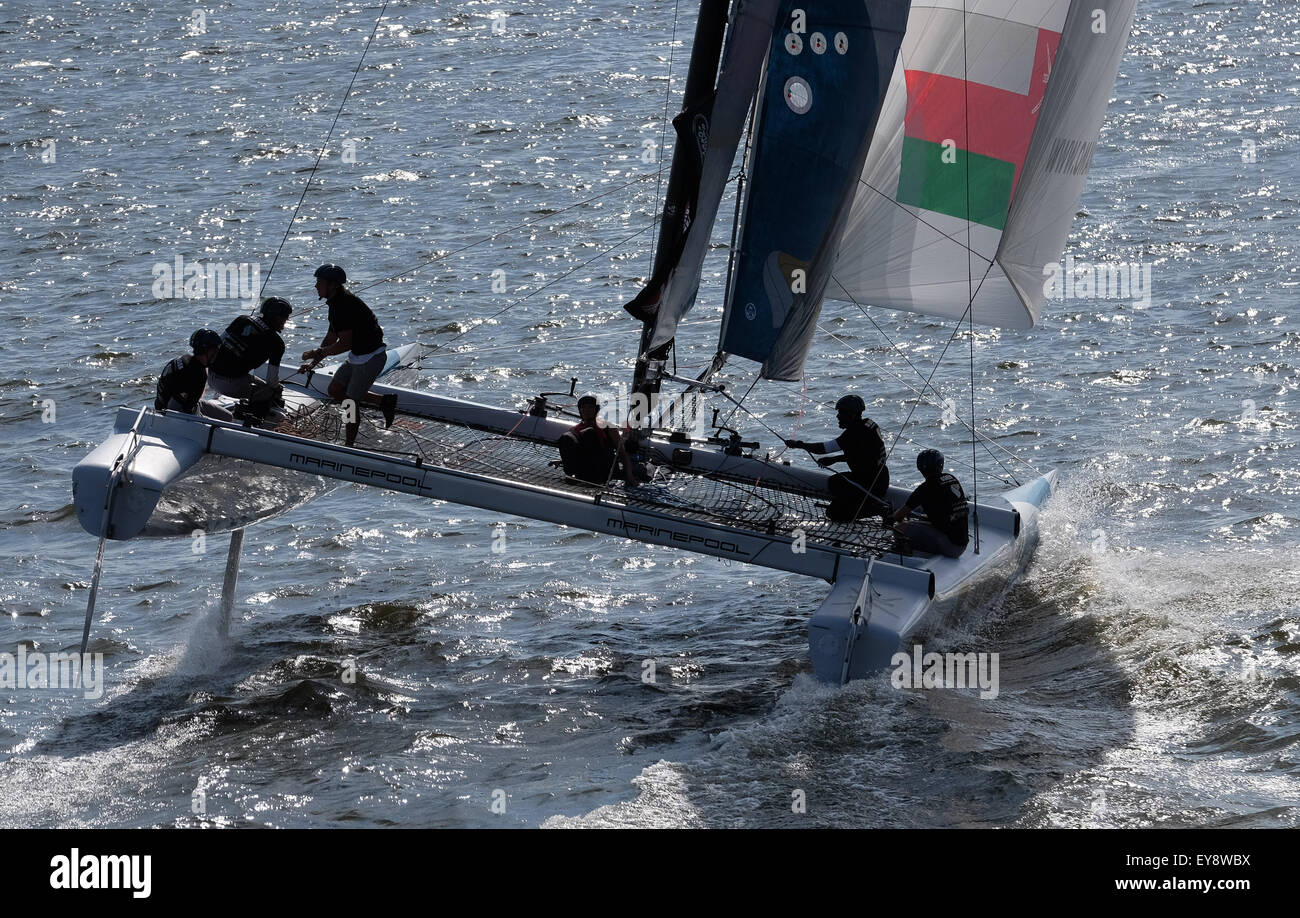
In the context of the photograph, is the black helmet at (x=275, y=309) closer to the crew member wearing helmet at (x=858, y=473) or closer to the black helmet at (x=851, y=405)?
the crew member wearing helmet at (x=858, y=473)

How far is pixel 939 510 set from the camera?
1145 centimetres

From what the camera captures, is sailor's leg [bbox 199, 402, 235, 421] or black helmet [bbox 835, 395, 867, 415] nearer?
black helmet [bbox 835, 395, 867, 415]

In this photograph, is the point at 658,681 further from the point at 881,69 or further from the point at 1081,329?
the point at 1081,329

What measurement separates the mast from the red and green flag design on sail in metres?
2.06

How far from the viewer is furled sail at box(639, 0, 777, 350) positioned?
11.6 m

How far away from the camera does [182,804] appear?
9.60 metres

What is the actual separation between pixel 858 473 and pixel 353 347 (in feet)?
12.5

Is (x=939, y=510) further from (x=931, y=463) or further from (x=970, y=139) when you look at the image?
(x=970, y=139)

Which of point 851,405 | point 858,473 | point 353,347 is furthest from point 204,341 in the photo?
point 858,473

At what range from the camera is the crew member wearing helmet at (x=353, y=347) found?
474 inches

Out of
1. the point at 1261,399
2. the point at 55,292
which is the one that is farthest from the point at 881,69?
the point at 55,292

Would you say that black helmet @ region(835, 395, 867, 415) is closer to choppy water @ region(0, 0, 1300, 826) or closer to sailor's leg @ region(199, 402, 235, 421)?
choppy water @ region(0, 0, 1300, 826)

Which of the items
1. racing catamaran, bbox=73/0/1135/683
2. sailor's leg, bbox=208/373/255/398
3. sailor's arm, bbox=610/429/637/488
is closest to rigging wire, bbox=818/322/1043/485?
racing catamaran, bbox=73/0/1135/683
